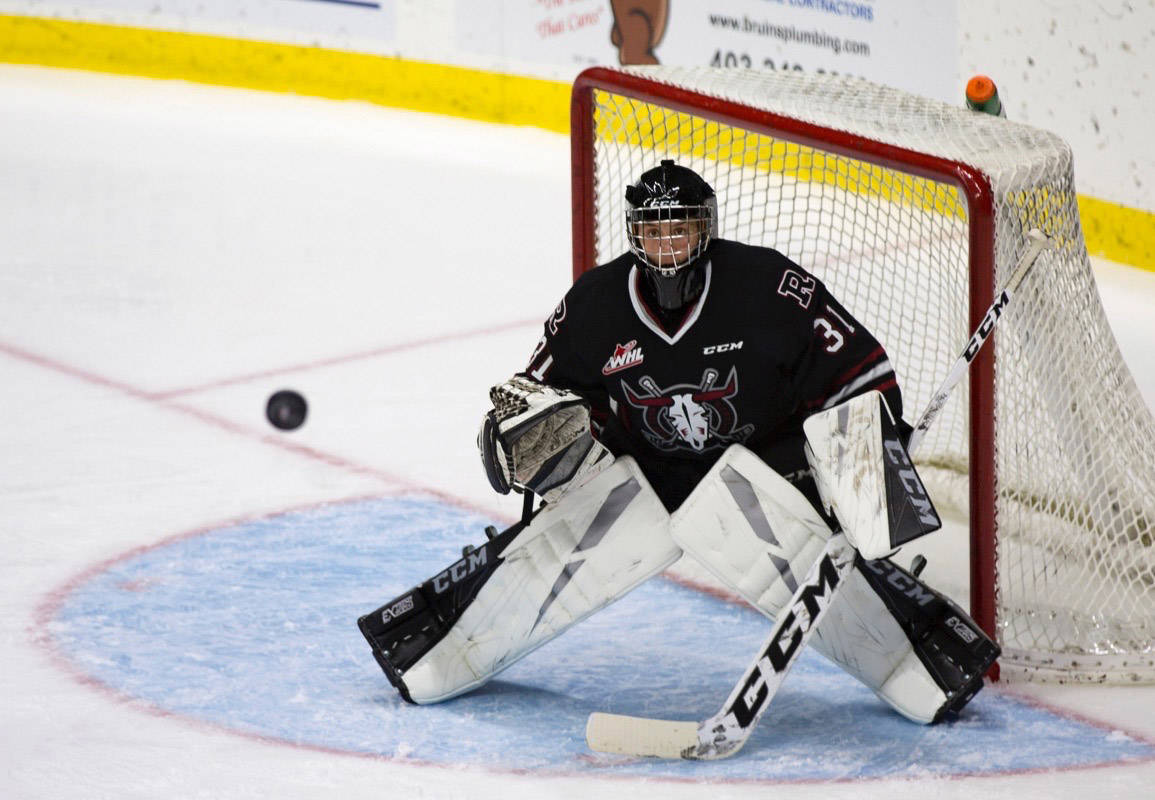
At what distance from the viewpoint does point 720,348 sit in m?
2.38

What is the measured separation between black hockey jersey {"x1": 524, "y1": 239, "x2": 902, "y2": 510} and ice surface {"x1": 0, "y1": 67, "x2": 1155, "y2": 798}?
0.40 m

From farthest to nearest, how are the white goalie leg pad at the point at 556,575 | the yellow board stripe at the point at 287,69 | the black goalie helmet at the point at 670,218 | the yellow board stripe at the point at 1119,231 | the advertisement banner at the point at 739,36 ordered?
the yellow board stripe at the point at 287,69 → the advertisement banner at the point at 739,36 → the yellow board stripe at the point at 1119,231 → the white goalie leg pad at the point at 556,575 → the black goalie helmet at the point at 670,218

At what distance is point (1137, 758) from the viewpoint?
7.35ft

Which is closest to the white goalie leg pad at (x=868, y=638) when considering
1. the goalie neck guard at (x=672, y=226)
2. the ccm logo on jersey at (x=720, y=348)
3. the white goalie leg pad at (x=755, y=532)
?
the white goalie leg pad at (x=755, y=532)

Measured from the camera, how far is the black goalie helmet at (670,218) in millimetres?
2336

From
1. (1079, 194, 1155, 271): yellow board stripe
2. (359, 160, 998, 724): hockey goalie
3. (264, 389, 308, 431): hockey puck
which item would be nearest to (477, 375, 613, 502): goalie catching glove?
(359, 160, 998, 724): hockey goalie

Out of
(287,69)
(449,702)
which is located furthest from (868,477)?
(287,69)

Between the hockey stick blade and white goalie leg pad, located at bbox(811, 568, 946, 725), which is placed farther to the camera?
A: white goalie leg pad, located at bbox(811, 568, 946, 725)

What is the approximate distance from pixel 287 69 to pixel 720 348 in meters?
5.46

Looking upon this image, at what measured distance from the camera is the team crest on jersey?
240 cm

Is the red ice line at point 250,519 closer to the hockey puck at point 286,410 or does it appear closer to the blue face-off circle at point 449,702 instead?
the blue face-off circle at point 449,702

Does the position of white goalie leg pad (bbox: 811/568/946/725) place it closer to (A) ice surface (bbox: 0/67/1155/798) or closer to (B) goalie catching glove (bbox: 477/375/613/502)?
(A) ice surface (bbox: 0/67/1155/798)

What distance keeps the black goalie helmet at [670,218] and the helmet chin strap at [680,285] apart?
0.01 metres

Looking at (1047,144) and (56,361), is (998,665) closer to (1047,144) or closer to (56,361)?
(1047,144)
